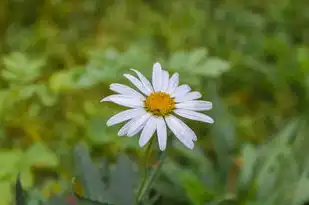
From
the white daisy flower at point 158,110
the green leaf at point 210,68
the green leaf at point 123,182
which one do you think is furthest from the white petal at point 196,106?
the green leaf at point 210,68

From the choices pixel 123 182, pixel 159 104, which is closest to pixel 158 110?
pixel 159 104

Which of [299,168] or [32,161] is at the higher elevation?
[299,168]

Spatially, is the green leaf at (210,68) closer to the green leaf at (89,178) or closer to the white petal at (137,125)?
the green leaf at (89,178)

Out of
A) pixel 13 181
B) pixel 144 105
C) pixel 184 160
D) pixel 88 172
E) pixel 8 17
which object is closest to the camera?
pixel 144 105

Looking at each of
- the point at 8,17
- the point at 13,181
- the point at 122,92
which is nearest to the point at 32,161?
the point at 13,181

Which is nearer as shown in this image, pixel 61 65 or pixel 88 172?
pixel 88 172

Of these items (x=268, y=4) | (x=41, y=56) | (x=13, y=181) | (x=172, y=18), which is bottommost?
(x=13, y=181)

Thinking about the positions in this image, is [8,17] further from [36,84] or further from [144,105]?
[144,105]

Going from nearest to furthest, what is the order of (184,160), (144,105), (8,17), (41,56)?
(144,105) → (184,160) → (41,56) → (8,17)
